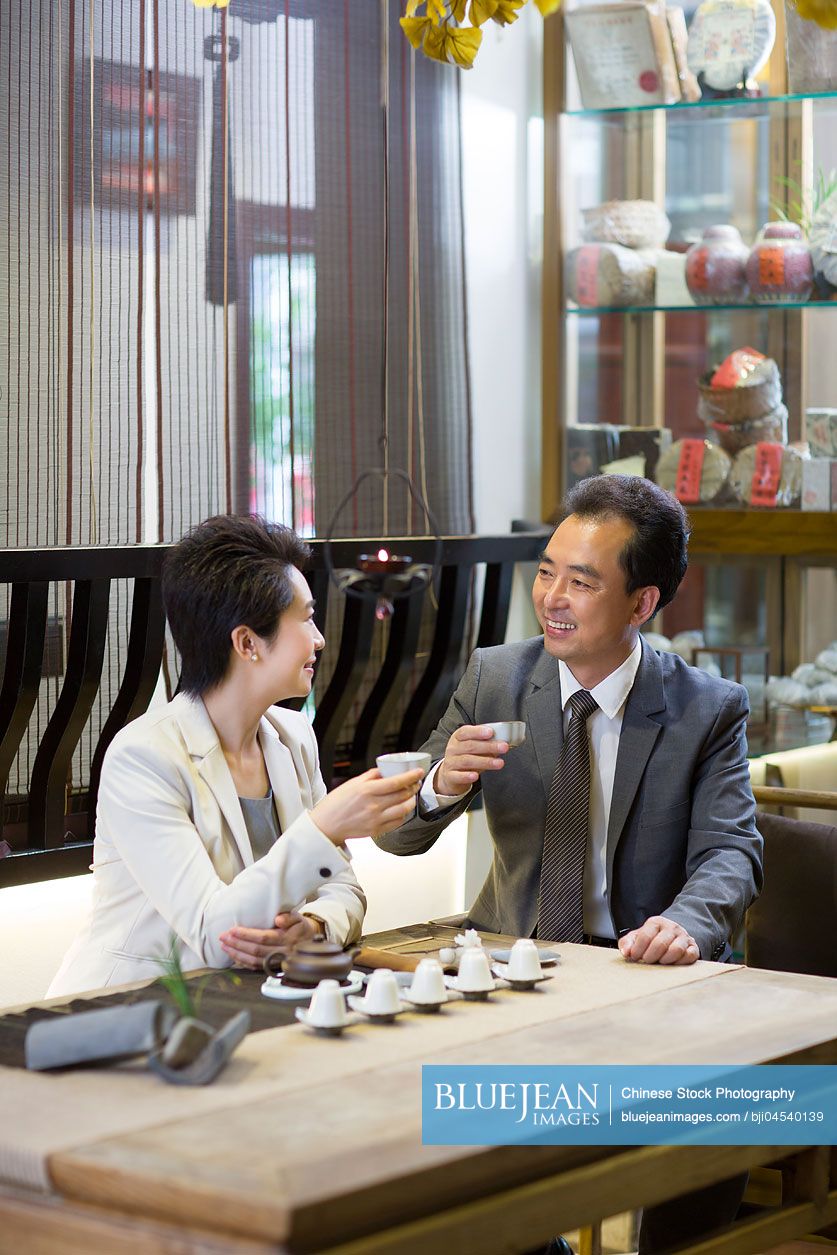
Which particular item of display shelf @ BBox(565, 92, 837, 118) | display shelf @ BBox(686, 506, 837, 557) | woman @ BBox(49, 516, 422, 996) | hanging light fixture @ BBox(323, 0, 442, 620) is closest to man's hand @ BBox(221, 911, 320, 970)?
woman @ BBox(49, 516, 422, 996)

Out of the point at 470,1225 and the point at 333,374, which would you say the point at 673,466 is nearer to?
the point at 333,374

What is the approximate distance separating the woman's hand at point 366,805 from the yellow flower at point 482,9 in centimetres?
95

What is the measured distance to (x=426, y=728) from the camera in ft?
13.3

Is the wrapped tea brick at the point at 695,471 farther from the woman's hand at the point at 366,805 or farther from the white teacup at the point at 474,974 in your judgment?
the white teacup at the point at 474,974

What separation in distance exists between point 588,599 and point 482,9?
0.96 m

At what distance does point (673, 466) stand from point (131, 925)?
2486 mm

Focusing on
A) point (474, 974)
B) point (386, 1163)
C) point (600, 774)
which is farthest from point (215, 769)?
point (386, 1163)

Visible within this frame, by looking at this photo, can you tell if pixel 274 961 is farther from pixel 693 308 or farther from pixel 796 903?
pixel 693 308

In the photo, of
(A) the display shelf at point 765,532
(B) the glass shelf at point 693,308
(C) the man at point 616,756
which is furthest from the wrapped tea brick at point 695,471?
(C) the man at point 616,756

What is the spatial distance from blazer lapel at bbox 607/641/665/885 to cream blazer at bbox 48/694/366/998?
43cm

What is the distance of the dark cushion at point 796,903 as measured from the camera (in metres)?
2.68

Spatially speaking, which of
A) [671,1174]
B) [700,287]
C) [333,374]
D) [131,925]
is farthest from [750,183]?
[671,1174]

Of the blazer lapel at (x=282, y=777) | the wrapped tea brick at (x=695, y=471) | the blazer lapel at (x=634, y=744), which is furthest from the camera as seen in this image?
the wrapped tea brick at (x=695, y=471)

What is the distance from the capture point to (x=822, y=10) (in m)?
1.52
